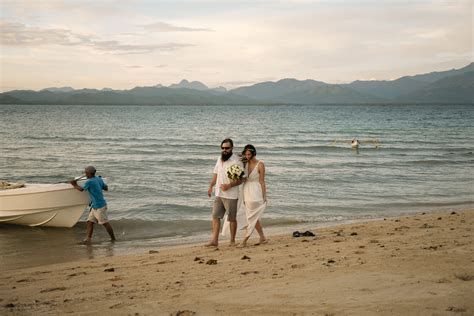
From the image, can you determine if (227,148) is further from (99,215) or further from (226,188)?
(99,215)

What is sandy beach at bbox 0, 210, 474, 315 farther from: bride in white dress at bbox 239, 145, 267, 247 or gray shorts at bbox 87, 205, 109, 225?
gray shorts at bbox 87, 205, 109, 225

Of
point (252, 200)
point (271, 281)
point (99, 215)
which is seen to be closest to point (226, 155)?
point (252, 200)

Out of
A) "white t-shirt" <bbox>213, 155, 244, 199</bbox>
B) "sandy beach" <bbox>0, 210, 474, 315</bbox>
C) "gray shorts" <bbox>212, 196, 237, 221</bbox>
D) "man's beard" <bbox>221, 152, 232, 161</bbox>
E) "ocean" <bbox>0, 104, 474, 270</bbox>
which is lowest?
"ocean" <bbox>0, 104, 474, 270</bbox>

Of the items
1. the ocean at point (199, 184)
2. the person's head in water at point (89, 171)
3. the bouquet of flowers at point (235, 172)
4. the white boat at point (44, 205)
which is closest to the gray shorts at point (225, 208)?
the bouquet of flowers at point (235, 172)

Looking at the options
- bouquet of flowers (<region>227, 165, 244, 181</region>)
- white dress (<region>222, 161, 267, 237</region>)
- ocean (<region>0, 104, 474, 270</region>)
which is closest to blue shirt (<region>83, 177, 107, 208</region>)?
ocean (<region>0, 104, 474, 270</region>)

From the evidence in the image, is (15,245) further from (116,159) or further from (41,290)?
(116,159)

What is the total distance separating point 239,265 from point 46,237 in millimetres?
5837

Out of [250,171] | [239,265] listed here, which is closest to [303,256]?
[239,265]

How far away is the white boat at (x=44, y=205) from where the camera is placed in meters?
11.5

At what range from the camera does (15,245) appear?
34.0 ft

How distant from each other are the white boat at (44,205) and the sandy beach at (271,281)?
3.35m

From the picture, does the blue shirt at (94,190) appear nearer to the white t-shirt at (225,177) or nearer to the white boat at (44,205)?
the white boat at (44,205)

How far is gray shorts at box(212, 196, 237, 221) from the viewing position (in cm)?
852

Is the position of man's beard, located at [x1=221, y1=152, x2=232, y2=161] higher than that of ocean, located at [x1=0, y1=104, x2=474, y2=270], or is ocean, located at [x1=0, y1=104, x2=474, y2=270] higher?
man's beard, located at [x1=221, y1=152, x2=232, y2=161]
